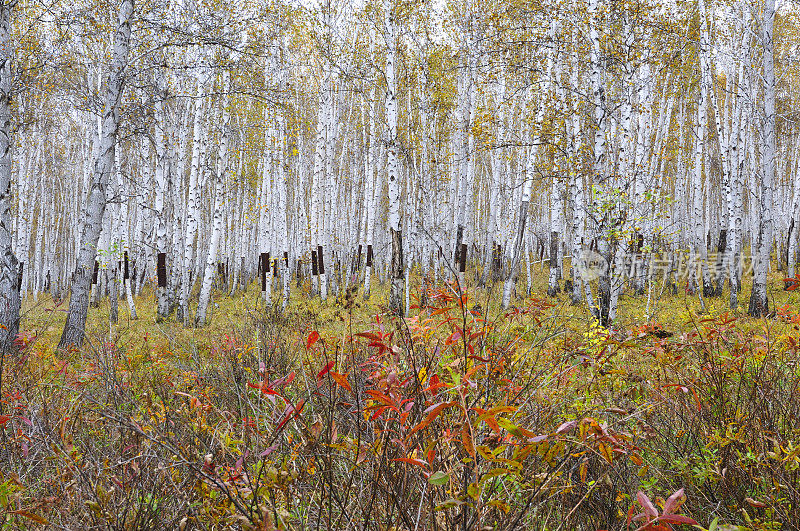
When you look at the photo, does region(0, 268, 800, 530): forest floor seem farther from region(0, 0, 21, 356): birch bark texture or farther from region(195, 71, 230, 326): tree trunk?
region(195, 71, 230, 326): tree trunk

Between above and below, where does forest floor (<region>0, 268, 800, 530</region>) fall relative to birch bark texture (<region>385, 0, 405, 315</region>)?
below

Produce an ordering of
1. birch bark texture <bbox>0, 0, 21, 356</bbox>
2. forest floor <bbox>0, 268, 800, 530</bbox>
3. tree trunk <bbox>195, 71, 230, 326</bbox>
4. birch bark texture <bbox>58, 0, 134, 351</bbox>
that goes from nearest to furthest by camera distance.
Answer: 1. forest floor <bbox>0, 268, 800, 530</bbox>
2. birch bark texture <bbox>0, 0, 21, 356</bbox>
3. birch bark texture <bbox>58, 0, 134, 351</bbox>
4. tree trunk <bbox>195, 71, 230, 326</bbox>

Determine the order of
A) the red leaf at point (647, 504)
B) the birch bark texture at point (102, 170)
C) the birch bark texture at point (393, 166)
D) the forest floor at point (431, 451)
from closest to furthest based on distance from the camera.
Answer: the red leaf at point (647, 504) < the forest floor at point (431, 451) < the birch bark texture at point (102, 170) < the birch bark texture at point (393, 166)

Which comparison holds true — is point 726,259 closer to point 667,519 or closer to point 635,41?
point 635,41

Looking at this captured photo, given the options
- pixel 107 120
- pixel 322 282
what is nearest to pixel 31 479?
pixel 107 120

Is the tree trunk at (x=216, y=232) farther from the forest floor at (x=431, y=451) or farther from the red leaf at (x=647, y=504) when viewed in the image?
the red leaf at (x=647, y=504)

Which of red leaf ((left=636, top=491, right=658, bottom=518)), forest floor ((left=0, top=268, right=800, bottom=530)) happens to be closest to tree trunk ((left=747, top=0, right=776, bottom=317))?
forest floor ((left=0, top=268, right=800, bottom=530))

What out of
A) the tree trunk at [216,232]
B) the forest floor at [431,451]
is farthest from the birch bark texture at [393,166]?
the forest floor at [431,451]

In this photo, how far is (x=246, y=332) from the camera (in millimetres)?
5117

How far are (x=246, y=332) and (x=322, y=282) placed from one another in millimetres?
8053

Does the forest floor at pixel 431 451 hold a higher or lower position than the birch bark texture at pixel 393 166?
lower

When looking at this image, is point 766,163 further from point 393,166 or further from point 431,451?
point 431,451

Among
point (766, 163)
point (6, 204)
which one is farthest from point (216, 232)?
point (766, 163)

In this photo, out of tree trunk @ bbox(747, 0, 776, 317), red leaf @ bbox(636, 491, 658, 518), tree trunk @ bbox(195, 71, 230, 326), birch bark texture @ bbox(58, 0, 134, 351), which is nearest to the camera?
red leaf @ bbox(636, 491, 658, 518)
